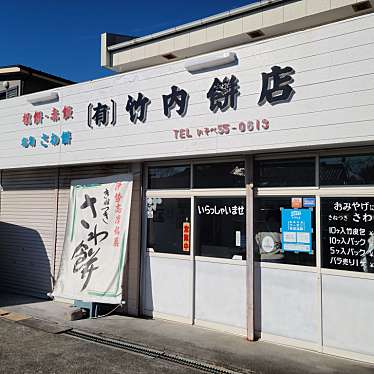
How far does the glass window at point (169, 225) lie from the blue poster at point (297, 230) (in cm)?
187

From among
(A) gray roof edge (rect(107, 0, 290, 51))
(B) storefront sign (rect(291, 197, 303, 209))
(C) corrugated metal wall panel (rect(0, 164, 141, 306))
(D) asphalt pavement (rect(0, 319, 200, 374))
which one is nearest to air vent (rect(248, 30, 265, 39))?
(A) gray roof edge (rect(107, 0, 290, 51))

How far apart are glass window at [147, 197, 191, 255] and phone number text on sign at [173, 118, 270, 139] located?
51.0 inches

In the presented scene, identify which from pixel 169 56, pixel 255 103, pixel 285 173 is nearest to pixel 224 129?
pixel 255 103

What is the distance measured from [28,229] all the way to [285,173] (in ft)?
22.1

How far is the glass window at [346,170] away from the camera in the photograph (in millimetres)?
5465

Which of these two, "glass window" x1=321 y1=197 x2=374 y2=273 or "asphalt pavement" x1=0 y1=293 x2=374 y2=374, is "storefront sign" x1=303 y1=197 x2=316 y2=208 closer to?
"glass window" x1=321 y1=197 x2=374 y2=273

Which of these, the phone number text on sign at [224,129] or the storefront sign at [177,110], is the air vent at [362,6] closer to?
the storefront sign at [177,110]

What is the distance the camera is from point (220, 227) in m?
6.86

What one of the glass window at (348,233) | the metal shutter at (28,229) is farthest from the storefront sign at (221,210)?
the metal shutter at (28,229)

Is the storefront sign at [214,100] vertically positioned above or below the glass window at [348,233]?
Result: above

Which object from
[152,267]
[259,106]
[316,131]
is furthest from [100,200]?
[316,131]

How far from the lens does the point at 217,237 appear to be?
6.88 m

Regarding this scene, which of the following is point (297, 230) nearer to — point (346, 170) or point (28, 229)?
point (346, 170)

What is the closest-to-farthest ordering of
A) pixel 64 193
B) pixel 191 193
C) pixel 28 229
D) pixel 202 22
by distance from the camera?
pixel 191 193, pixel 64 193, pixel 202 22, pixel 28 229
